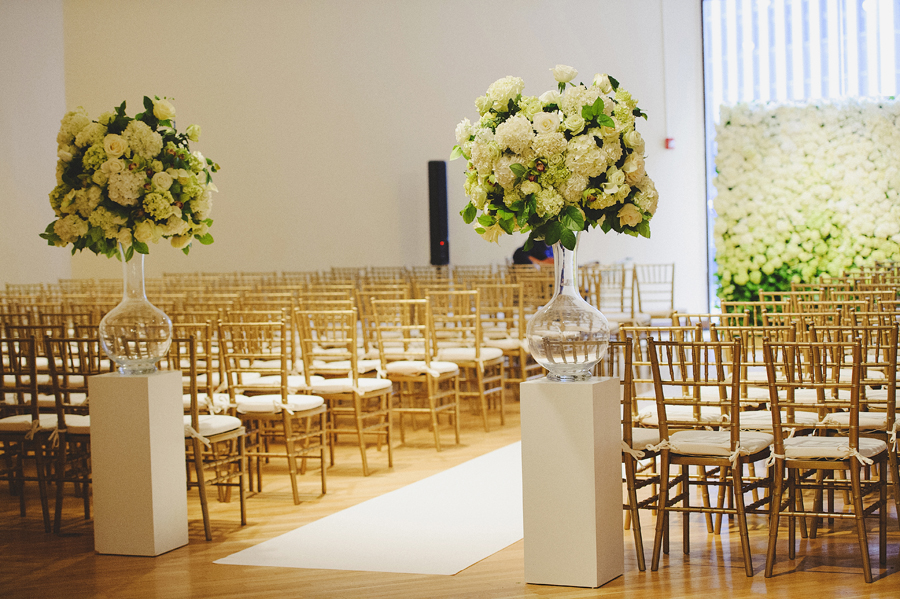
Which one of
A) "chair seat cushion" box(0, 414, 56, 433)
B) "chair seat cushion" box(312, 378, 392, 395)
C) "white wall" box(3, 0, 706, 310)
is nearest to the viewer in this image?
"chair seat cushion" box(0, 414, 56, 433)

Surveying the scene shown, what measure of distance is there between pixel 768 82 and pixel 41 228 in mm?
10888

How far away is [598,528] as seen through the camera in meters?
3.47

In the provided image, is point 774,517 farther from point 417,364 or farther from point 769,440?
point 417,364

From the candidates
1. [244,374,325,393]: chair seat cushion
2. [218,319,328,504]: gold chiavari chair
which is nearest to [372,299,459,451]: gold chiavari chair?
[244,374,325,393]: chair seat cushion

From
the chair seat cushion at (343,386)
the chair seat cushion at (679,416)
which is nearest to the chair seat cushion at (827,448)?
the chair seat cushion at (679,416)

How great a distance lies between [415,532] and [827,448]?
1897 mm

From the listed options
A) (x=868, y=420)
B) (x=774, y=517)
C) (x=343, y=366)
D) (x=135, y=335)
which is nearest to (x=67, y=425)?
(x=135, y=335)

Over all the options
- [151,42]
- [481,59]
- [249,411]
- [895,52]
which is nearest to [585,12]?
[481,59]

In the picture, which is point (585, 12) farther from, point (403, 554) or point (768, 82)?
point (403, 554)

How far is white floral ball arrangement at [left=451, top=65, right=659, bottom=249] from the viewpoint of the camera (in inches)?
135

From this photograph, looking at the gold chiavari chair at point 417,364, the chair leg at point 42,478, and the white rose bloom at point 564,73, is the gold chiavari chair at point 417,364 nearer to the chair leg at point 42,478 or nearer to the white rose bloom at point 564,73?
the chair leg at point 42,478

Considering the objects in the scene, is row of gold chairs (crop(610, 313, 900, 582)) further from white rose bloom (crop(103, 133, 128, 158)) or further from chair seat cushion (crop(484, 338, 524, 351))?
chair seat cushion (crop(484, 338, 524, 351))

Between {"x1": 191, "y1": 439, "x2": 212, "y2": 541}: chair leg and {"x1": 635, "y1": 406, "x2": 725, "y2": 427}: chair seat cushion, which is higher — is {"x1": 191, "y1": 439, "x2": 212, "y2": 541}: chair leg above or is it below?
below

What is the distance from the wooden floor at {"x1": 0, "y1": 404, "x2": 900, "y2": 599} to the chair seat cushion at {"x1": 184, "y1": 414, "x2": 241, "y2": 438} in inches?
19.5
